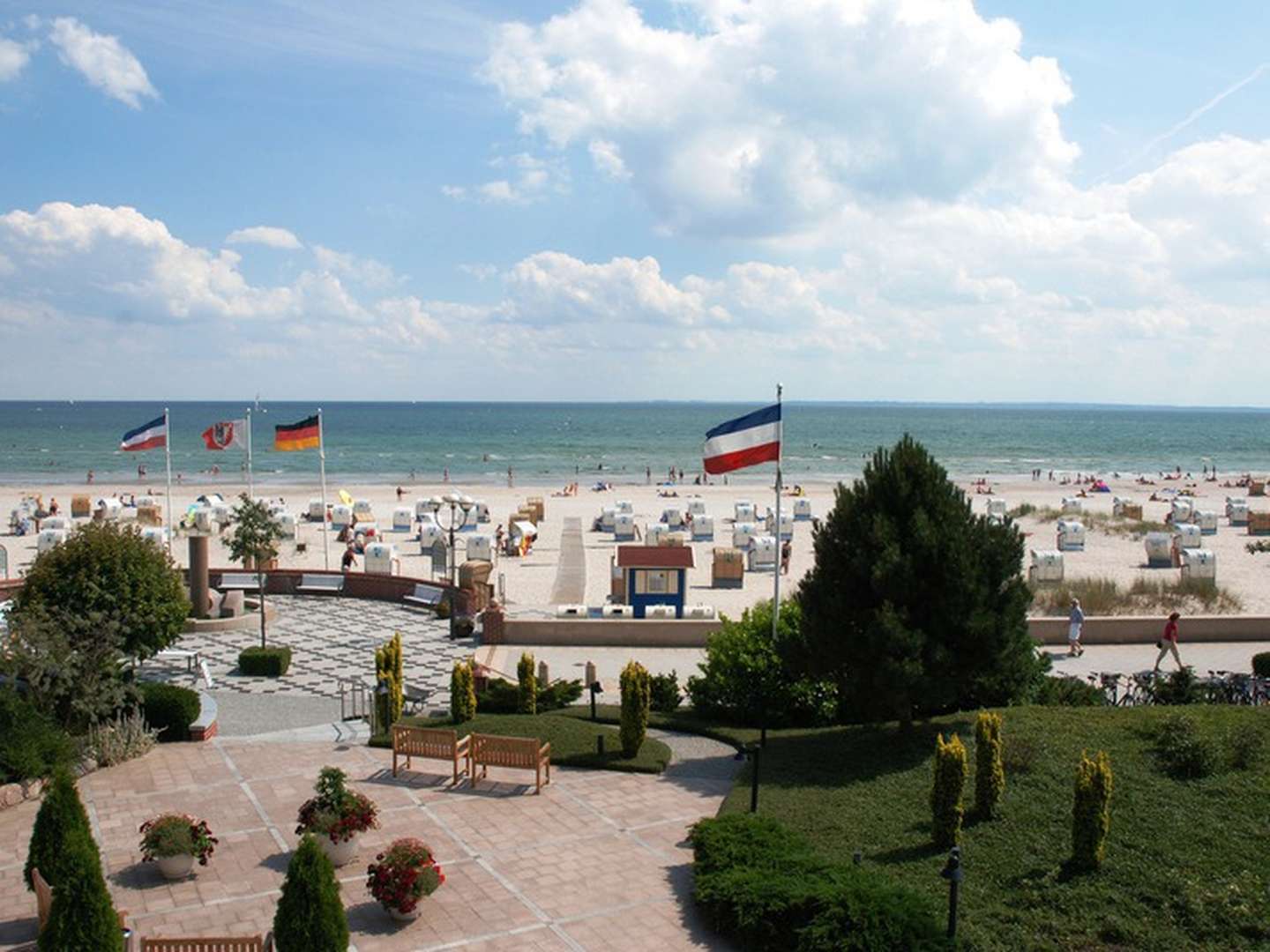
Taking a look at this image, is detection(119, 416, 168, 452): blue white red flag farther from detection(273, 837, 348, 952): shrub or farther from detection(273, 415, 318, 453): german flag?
detection(273, 837, 348, 952): shrub

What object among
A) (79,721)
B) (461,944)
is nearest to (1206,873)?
(461,944)

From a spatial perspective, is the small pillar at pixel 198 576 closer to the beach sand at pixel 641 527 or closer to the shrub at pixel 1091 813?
the beach sand at pixel 641 527

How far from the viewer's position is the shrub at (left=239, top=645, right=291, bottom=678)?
20.5 meters

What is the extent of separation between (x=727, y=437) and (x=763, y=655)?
153 inches

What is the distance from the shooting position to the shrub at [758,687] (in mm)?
16422

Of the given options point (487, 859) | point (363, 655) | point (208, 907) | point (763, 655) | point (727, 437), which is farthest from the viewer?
point (363, 655)

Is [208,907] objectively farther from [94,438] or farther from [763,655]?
[94,438]

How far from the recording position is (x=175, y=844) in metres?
10.7

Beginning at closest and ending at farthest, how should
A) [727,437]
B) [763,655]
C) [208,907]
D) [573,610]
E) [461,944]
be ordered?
[461,944] < [208,907] < [763,655] < [727,437] < [573,610]

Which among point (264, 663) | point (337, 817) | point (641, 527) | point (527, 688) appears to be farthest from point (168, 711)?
point (641, 527)

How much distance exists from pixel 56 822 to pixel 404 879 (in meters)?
2.85

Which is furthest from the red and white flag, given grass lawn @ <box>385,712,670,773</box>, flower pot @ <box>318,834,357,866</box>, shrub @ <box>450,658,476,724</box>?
flower pot @ <box>318,834,357,866</box>

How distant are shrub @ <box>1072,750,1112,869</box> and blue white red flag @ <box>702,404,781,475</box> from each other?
28.6 feet

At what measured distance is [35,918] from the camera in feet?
32.7
